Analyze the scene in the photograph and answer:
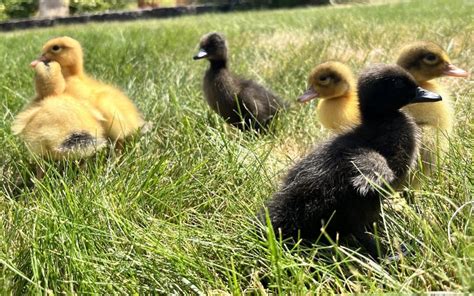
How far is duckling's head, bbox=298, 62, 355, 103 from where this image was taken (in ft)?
6.72

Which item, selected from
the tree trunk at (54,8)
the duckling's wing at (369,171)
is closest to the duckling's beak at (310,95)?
the duckling's wing at (369,171)

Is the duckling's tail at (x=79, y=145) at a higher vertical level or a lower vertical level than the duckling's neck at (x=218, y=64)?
lower

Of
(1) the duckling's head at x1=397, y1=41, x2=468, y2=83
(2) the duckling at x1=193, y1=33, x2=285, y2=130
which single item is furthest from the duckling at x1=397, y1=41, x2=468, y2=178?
(2) the duckling at x1=193, y1=33, x2=285, y2=130

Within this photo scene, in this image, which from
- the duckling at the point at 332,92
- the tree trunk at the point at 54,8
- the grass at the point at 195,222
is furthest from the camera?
the tree trunk at the point at 54,8

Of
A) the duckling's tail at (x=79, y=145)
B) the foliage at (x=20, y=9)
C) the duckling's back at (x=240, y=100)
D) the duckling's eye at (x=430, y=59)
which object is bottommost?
the foliage at (x=20, y=9)

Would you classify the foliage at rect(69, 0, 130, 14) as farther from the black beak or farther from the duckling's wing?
the duckling's wing

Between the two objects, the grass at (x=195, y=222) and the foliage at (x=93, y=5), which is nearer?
the grass at (x=195, y=222)

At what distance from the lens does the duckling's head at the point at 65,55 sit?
2.42 metres

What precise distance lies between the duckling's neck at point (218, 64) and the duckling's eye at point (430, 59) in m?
1.21

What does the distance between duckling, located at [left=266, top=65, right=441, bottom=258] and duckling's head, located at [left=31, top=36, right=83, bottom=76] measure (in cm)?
137

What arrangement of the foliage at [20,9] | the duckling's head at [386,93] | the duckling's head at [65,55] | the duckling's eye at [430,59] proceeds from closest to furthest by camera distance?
the duckling's head at [386,93], the duckling's eye at [430,59], the duckling's head at [65,55], the foliage at [20,9]

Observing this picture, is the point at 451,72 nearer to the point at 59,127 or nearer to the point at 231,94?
the point at 231,94

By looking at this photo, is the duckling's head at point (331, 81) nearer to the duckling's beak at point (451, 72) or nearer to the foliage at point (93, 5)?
the duckling's beak at point (451, 72)

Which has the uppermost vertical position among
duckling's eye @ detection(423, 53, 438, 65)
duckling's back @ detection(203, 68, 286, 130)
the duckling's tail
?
duckling's eye @ detection(423, 53, 438, 65)
